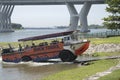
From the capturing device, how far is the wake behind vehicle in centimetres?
3797

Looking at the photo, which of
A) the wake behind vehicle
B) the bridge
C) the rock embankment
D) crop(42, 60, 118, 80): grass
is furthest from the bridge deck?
crop(42, 60, 118, 80): grass

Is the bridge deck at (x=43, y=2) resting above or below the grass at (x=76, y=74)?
above

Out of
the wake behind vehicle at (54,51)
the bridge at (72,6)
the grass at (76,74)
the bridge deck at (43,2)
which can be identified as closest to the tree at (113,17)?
the wake behind vehicle at (54,51)

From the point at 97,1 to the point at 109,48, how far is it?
11322cm

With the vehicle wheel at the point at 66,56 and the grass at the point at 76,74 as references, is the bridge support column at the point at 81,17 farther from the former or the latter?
the grass at the point at 76,74

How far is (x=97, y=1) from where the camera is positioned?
157625mm

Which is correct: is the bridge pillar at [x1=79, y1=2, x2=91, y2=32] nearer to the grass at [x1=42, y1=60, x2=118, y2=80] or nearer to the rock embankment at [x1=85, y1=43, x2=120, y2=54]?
the rock embankment at [x1=85, y1=43, x2=120, y2=54]

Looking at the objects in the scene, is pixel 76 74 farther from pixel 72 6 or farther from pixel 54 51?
pixel 72 6

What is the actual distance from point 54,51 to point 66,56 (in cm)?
130

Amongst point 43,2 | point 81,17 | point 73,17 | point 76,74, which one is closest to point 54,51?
point 76,74

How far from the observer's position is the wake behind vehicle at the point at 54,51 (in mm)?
37969

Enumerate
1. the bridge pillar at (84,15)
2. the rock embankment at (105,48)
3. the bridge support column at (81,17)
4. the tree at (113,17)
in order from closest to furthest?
the tree at (113,17), the rock embankment at (105,48), the bridge pillar at (84,15), the bridge support column at (81,17)

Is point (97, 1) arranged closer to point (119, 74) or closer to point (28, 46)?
point (28, 46)

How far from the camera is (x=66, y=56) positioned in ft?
125
